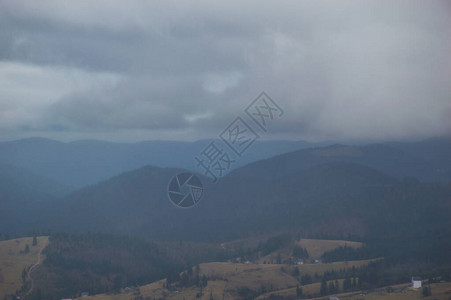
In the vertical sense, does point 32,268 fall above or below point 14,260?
below

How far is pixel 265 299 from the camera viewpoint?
7538 cm

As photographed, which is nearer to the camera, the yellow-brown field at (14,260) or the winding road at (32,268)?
the winding road at (32,268)

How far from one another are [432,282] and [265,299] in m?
25.6

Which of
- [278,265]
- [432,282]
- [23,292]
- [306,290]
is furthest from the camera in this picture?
[278,265]

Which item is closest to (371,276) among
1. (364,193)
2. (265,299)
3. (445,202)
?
(265,299)

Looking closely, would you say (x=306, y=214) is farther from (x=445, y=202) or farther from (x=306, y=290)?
(x=306, y=290)

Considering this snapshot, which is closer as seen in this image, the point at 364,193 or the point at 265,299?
the point at 265,299

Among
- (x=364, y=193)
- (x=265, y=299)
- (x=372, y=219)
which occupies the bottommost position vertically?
(x=265, y=299)

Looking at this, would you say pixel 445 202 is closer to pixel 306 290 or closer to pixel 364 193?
pixel 364 193

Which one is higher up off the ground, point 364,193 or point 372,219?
point 364,193

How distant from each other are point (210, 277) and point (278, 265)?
17.7 m

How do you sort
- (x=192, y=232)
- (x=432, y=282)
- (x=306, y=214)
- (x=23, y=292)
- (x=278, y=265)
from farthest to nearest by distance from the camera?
(x=192, y=232), (x=306, y=214), (x=278, y=265), (x=23, y=292), (x=432, y=282)

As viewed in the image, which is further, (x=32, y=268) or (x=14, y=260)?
(x=14, y=260)

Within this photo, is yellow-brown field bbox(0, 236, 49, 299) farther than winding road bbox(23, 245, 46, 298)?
Yes
